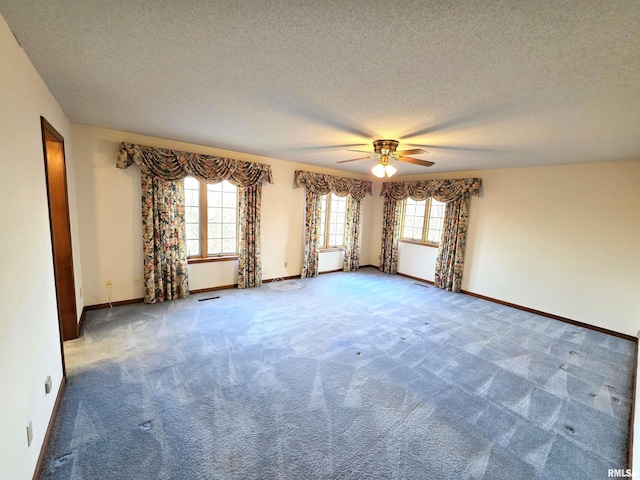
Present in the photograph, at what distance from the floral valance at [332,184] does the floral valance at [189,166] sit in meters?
0.80

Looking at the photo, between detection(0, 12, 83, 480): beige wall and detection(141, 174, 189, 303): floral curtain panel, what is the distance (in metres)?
1.70

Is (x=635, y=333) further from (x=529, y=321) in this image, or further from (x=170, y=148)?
(x=170, y=148)

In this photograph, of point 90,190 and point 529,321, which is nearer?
point 90,190

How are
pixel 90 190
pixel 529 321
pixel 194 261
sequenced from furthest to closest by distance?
pixel 194 261 → pixel 529 321 → pixel 90 190

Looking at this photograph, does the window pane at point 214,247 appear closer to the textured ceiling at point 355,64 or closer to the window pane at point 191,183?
the window pane at point 191,183

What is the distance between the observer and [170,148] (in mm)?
3889

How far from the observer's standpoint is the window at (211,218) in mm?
4289

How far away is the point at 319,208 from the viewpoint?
220 inches

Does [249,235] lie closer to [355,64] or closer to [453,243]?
[355,64]

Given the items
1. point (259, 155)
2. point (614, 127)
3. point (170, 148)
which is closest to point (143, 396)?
point (170, 148)

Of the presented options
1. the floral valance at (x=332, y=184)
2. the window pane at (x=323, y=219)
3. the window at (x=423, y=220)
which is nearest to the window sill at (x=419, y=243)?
the window at (x=423, y=220)

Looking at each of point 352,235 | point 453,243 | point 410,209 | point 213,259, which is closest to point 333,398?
point 213,259

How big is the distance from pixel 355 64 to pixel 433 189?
4424mm

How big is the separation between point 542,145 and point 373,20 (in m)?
2.90
